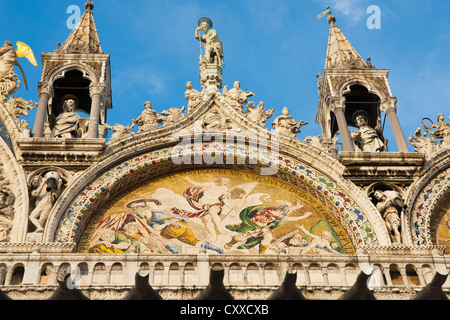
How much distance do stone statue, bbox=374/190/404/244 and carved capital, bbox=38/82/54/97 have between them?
6.21 metres

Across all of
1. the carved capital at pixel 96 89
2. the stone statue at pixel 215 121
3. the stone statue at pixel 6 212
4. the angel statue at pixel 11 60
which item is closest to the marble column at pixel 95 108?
the carved capital at pixel 96 89

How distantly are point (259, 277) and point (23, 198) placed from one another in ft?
14.4

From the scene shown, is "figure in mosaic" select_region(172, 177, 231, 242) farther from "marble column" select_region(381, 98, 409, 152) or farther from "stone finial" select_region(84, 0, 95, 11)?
"stone finial" select_region(84, 0, 95, 11)

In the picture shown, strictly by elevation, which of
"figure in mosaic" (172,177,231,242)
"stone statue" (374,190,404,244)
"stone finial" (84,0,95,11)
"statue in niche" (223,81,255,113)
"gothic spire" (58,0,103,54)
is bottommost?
"stone statue" (374,190,404,244)

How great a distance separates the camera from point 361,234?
1248cm

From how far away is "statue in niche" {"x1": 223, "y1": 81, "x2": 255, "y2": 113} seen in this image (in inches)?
576

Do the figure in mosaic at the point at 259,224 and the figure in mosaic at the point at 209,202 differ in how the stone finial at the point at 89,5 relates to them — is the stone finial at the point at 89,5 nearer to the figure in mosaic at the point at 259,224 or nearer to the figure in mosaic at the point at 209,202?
the figure in mosaic at the point at 209,202

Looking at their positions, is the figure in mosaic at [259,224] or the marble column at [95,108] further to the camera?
the marble column at [95,108]

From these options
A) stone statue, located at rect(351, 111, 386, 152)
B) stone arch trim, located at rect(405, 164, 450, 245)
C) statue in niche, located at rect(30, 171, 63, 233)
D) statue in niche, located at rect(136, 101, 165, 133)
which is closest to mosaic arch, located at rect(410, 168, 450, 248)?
stone arch trim, located at rect(405, 164, 450, 245)

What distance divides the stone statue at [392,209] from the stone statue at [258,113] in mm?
2680

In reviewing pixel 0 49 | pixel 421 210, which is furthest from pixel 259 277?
pixel 0 49

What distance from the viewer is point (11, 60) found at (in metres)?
15.0

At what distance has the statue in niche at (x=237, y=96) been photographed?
14.6m

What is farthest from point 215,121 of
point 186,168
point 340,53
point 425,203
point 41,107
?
point 425,203
